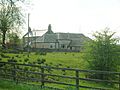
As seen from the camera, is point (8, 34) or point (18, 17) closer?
point (18, 17)

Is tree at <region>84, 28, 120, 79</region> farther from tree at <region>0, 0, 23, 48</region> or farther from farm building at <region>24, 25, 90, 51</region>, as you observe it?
farm building at <region>24, 25, 90, 51</region>

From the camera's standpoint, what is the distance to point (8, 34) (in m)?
29.5

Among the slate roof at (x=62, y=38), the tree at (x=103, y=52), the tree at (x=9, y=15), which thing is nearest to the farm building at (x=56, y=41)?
the slate roof at (x=62, y=38)

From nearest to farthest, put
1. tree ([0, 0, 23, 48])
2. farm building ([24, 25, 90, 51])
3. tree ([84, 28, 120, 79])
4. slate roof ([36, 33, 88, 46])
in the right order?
1. tree ([0, 0, 23, 48])
2. tree ([84, 28, 120, 79])
3. farm building ([24, 25, 90, 51])
4. slate roof ([36, 33, 88, 46])

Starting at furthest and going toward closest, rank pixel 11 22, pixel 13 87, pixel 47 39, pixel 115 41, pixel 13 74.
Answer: pixel 47 39 < pixel 115 41 < pixel 11 22 < pixel 13 74 < pixel 13 87

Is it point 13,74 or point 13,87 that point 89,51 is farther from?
point 13,87

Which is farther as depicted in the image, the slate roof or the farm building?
the slate roof

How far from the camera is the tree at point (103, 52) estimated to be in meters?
31.7

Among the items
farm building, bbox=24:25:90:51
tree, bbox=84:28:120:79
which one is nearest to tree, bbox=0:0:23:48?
tree, bbox=84:28:120:79

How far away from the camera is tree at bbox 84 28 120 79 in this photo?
31.7 m

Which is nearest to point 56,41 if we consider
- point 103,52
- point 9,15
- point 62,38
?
point 62,38

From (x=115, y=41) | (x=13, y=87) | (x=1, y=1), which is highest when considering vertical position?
(x=1, y=1)

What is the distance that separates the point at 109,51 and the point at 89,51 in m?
1.99

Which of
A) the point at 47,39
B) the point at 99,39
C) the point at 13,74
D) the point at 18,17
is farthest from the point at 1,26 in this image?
the point at 47,39
